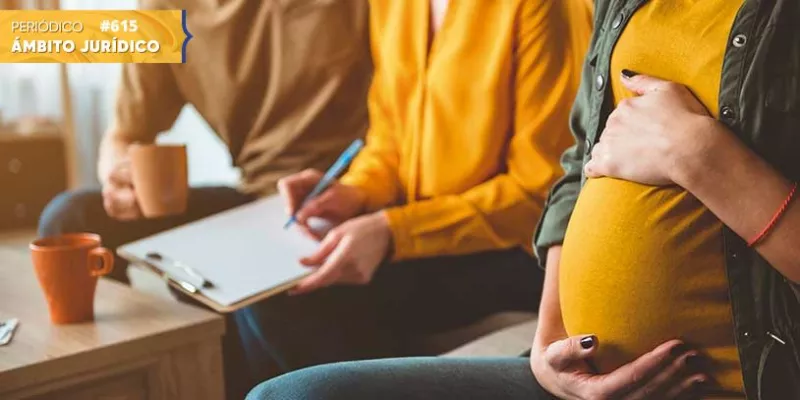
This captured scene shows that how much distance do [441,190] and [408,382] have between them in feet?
1.18

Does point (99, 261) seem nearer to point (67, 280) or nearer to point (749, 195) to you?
point (67, 280)

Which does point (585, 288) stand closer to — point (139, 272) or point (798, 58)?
point (798, 58)

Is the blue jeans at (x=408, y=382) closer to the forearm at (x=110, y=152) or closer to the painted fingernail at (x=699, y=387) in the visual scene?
the painted fingernail at (x=699, y=387)

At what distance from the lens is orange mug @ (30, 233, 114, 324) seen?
2.56 feet

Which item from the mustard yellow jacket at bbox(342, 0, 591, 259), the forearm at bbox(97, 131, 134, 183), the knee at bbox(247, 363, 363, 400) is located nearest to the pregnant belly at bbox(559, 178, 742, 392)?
the knee at bbox(247, 363, 363, 400)

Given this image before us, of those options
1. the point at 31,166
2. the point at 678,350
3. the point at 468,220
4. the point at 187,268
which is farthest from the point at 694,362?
the point at 31,166

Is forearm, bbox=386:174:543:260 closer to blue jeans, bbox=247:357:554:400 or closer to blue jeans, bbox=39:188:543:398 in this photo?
blue jeans, bbox=39:188:543:398

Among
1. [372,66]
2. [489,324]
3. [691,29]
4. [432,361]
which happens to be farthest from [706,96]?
[372,66]

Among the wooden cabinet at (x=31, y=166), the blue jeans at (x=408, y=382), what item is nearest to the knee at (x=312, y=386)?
the blue jeans at (x=408, y=382)

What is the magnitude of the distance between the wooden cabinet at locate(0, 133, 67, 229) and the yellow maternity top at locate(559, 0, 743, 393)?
5.06 feet

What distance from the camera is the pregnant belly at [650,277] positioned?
0.57 m

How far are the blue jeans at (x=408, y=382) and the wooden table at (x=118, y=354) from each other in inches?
6.1

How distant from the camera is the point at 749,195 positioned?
0.53m

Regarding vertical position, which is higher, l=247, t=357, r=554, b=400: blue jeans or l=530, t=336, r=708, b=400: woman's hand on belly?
l=530, t=336, r=708, b=400: woman's hand on belly
